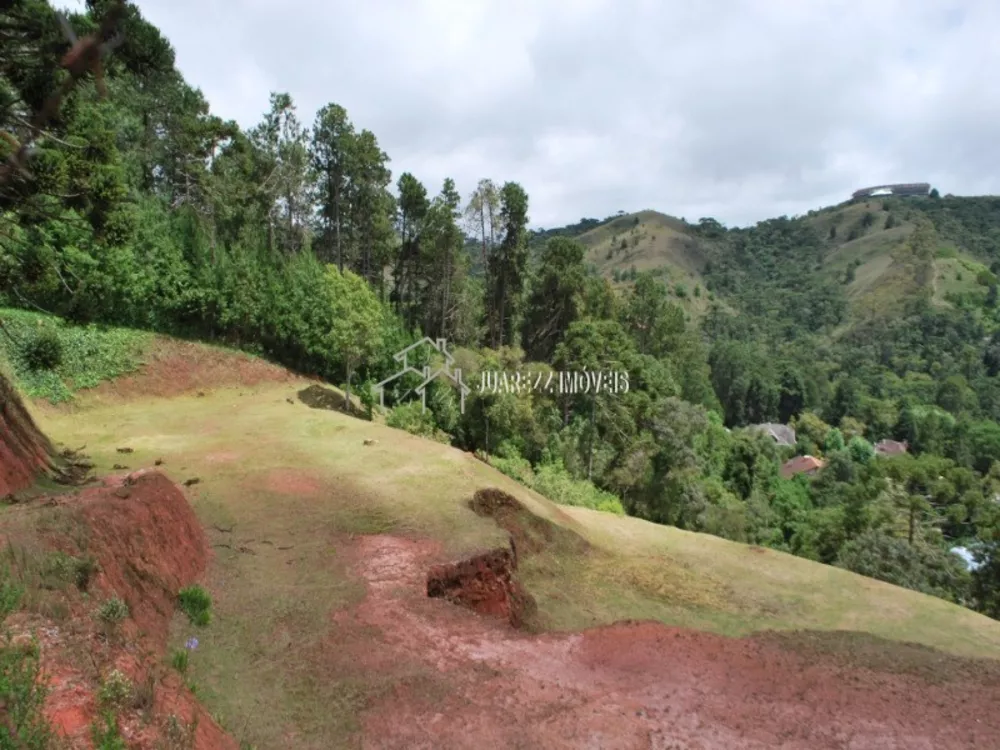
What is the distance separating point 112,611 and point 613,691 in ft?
22.3

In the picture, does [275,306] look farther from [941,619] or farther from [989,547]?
[989,547]

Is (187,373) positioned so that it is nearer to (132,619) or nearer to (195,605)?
(195,605)

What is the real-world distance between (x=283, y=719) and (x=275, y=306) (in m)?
30.6

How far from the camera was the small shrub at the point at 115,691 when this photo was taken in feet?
16.1

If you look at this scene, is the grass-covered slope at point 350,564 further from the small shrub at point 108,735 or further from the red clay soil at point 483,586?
the small shrub at point 108,735

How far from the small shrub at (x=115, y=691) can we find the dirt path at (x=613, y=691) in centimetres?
309

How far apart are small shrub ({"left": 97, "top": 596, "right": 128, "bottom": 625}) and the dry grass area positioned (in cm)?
138

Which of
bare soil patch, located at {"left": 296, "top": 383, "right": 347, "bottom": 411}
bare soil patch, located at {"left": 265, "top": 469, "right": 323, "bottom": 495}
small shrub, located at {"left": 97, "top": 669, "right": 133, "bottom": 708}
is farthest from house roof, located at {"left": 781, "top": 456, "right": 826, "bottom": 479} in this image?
small shrub, located at {"left": 97, "top": 669, "right": 133, "bottom": 708}

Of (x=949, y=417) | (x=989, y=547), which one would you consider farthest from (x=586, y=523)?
(x=949, y=417)

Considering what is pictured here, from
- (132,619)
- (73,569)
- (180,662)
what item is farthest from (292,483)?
(73,569)

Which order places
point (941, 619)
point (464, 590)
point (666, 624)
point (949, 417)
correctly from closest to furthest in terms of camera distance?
point (464, 590)
point (666, 624)
point (941, 619)
point (949, 417)

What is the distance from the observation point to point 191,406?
26656mm

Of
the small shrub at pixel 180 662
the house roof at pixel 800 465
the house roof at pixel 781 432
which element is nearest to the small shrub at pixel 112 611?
the small shrub at pixel 180 662

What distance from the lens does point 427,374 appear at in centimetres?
3247
